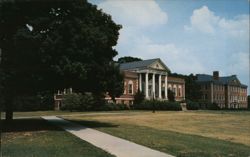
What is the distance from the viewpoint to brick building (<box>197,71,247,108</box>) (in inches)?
5118

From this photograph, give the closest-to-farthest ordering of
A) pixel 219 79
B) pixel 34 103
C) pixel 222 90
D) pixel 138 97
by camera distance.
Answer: pixel 34 103, pixel 138 97, pixel 222 90, pixel 219 79

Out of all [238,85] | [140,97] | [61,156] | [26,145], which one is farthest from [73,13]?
[238,85]

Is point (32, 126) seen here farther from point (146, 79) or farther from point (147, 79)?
point (147, 79)

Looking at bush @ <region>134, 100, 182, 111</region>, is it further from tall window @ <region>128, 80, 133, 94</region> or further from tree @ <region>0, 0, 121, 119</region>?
tree @ <region>0, 0, 121, 119</region>

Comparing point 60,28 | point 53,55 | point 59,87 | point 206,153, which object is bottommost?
point 206,153

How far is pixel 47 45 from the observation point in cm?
2366

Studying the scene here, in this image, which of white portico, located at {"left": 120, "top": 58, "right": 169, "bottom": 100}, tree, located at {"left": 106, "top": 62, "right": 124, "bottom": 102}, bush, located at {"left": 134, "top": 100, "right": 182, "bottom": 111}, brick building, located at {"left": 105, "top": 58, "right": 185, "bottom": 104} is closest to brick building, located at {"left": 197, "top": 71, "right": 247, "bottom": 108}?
brick building, located at {"left": 105, "top": 58, "right": 185, "bottom": 104}

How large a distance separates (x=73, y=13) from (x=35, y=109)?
1683 inches

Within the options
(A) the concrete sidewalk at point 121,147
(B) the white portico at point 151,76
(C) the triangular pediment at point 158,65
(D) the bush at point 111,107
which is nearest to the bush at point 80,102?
(D) the bush at point 111,107

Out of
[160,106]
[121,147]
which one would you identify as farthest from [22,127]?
[160,106]

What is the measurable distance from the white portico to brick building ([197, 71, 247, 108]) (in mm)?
40059

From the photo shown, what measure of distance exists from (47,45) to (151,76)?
6701 cm

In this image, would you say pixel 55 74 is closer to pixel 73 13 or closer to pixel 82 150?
pixel 73 13

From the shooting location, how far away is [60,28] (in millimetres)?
24625
